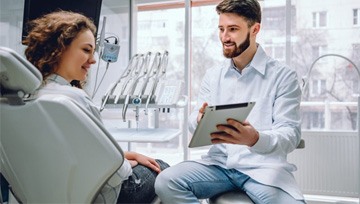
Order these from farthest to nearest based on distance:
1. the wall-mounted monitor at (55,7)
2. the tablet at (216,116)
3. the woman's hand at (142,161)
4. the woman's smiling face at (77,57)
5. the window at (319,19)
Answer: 1. the window at (319,19)
2. the wall-mounted monitor at (55,7)
3. the woman's hand at (142,161)
4. the woman's smiling face at (77,57)
5. the tablet at (216,116)

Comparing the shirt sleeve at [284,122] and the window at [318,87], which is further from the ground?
the window at [318,87]

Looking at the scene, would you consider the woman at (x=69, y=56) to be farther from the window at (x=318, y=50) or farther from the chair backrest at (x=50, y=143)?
the window at (x=318, y=50)

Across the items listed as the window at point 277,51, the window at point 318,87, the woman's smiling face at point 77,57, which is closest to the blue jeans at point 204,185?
the woman's smiling face at point 77,57

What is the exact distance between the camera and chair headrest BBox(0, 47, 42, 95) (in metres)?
0.84

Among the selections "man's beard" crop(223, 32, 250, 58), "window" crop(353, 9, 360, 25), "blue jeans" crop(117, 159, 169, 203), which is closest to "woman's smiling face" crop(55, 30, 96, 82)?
"blue jeans" crop(117, 159, 169, 203)

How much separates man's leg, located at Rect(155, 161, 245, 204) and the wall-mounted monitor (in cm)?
115

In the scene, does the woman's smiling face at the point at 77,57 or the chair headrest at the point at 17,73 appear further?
the woman's smiling face at the point at 77,57

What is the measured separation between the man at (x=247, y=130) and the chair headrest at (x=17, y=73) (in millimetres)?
604

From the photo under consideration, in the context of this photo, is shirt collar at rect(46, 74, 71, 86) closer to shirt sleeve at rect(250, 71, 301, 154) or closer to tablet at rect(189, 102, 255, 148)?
tablet at rect(189, 102, 255, 148)

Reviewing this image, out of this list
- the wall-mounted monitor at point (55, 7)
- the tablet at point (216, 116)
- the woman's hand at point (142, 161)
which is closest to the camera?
the tablet at point (216, 116)

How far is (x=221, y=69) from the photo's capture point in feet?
5.62

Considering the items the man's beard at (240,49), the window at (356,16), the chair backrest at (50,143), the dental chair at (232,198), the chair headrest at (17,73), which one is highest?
the window at (356,16)

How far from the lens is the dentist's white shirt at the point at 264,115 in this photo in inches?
51.4

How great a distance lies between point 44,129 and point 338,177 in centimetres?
228
